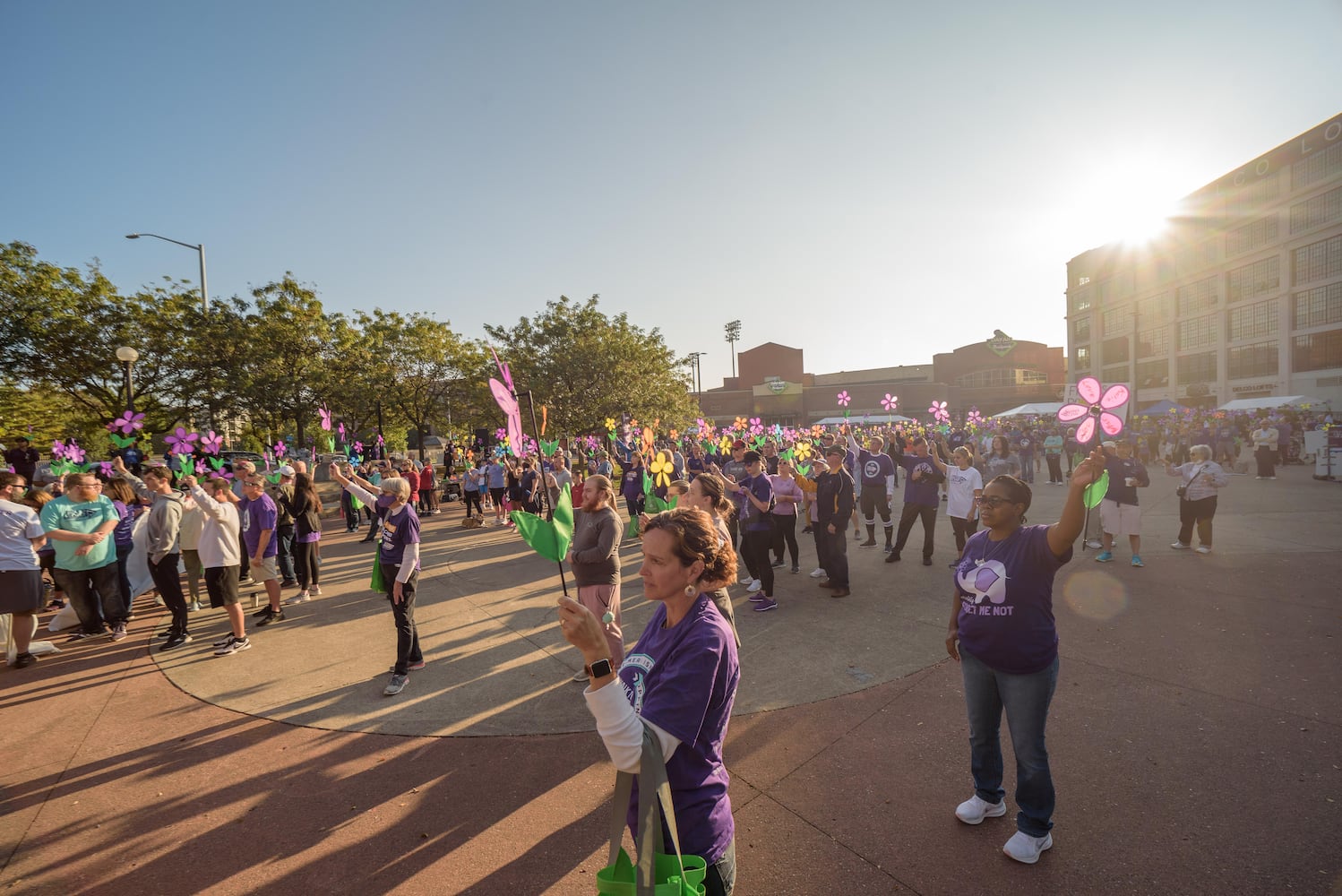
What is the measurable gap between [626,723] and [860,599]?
5.99 meters

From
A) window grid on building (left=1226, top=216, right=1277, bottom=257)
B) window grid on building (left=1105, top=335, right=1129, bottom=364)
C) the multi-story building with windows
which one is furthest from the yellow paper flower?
window grid on building (left=1105, top=335, right=1129, bottom=364)

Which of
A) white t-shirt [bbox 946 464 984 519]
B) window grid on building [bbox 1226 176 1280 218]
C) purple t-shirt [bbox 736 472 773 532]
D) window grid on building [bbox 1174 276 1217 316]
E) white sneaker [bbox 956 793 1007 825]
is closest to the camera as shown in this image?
white sneaker [bbox 956 793 1007 825]

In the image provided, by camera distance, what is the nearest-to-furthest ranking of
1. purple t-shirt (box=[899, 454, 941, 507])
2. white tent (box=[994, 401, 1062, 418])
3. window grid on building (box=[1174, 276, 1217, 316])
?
purple t-shirt (box=[899, 454, 941, 507]) → white tent (box=[994, 401, 1062, 418]) → window grid on building (box=[1174, 276, 1217, 316])

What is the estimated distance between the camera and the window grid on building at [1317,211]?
3444 centimetres

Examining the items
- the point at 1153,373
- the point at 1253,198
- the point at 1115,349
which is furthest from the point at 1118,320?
the point at 1253,198

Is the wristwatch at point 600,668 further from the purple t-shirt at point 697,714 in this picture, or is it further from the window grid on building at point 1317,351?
the window grid on building at point 1317,351

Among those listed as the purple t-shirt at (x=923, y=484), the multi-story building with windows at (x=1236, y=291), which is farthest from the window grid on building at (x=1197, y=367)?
the purple t-shirt at (x=923, y=484)

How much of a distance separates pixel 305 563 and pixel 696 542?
7.86 meters

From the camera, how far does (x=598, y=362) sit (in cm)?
2216

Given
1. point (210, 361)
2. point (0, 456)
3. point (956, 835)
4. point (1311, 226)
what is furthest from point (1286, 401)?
point (0, 456)

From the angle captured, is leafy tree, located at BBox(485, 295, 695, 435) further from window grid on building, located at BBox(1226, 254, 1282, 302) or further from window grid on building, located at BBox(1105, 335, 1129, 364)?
window grid on building, located at BBox(1105, 335, 1129, 364)

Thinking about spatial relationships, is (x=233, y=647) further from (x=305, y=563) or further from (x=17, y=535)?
(x=17, y=535)

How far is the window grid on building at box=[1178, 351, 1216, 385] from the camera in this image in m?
→ 43.5

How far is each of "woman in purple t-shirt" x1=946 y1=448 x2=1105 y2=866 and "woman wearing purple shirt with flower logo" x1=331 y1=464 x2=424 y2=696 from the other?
4.29 m
